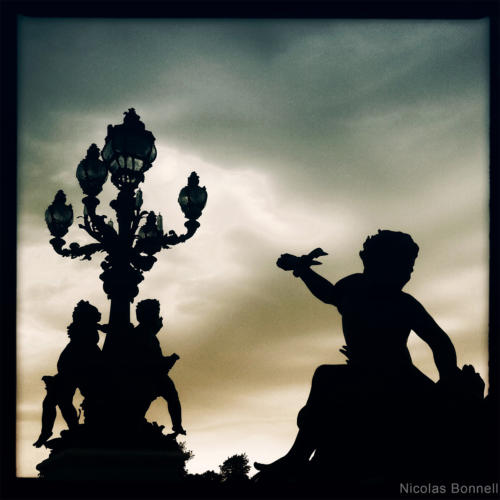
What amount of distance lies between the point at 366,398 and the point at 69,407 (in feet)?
12.4

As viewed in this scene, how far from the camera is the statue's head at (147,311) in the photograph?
44.2ft

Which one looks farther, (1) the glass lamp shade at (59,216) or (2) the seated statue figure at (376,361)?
(1) the glass lamp shade at (59,216)

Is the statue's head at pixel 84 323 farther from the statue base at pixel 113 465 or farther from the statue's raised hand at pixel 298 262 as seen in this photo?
the statue's raised hand at pixel 298 262

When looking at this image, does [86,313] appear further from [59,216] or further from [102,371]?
[59,216]

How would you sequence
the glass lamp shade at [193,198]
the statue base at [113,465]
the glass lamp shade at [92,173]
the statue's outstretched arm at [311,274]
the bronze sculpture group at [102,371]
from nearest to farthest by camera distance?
the statue's outstretched arm at [311,274]
the statue base at [113,465]
the bronze sculpture group at [102,371]
the glass lamp shade at [92,173]
the glass lamp shade at [193,198]

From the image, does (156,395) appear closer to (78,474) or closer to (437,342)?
(78,474)

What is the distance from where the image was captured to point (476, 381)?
11.0 meters

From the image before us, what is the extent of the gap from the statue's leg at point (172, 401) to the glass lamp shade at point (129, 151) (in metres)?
2.24

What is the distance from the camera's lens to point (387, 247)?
449 inches

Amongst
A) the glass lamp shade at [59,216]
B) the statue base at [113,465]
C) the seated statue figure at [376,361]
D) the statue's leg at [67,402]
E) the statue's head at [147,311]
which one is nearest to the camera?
the seated statue figure at [376,361]

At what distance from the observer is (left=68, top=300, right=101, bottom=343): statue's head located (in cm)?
1348

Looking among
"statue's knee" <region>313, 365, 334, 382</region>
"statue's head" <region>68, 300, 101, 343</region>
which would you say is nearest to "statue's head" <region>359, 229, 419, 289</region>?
"statue's knee" <region>313, 365, 334, 382</region>

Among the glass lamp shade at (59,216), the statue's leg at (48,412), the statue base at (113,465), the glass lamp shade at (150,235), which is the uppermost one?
the glass lamp shade at (59,216)

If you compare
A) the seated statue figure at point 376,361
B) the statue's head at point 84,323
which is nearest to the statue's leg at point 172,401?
the statue's head at point 84,323
